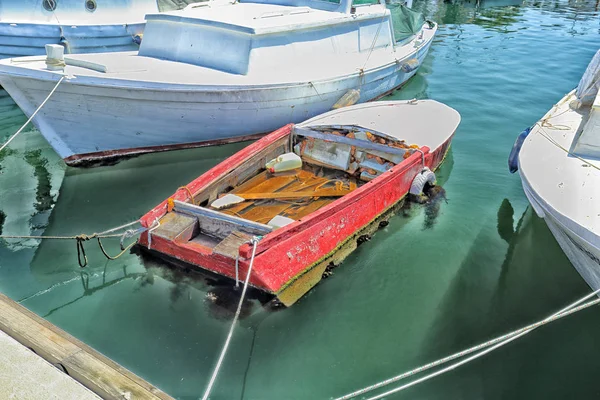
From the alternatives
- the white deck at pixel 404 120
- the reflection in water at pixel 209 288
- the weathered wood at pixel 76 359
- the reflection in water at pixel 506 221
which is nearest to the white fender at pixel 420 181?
the white deck at pixel 404 120

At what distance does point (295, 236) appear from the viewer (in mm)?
5719

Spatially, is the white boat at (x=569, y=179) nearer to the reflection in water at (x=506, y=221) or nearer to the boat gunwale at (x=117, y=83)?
the reflection in water at (x=506, y=221)

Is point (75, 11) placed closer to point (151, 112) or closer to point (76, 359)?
point (151, 112)

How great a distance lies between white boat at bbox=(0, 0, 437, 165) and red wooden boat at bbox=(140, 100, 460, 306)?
96 centimetres

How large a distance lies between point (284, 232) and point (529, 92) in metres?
10.8

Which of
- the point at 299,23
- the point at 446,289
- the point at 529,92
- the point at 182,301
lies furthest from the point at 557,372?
the point at 529,92

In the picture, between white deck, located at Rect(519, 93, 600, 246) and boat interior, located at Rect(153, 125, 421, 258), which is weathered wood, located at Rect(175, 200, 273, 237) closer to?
boat interior, located at Rect(153, 125, 421, 258)

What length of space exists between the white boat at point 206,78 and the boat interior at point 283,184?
1.24 m

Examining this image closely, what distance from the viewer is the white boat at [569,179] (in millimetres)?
4523

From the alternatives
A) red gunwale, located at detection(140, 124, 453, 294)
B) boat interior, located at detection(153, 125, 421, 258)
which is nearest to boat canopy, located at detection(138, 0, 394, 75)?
boat interior, located at detection(153, 125, 421, 258)

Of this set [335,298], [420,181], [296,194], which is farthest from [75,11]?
[335,298]

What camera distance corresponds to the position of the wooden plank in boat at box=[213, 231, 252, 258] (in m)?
5.51

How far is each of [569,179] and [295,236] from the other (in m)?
3.17

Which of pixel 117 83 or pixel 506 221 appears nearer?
pixel 506 221
